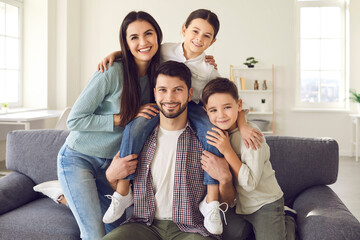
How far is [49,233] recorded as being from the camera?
6.17ft

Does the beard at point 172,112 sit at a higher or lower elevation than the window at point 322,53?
lower

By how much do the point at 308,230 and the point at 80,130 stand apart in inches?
46.0

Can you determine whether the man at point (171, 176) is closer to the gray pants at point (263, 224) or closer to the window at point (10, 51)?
the gray pants at point (263, 224)

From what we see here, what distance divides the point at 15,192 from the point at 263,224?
144 centimetres

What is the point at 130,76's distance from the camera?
1.79m

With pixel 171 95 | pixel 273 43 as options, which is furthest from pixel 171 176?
pixel 273 43

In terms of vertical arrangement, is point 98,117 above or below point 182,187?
above

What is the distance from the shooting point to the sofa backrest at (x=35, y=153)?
2.31 m

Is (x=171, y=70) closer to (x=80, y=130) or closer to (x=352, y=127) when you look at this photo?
(x=80, y=130)

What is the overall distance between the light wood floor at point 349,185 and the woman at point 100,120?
2547mm

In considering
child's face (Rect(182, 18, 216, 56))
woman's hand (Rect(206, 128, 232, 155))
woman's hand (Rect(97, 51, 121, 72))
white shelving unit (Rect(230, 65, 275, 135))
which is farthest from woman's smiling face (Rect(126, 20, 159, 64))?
white shelving unit (Rect(230, 65, 275, 135))

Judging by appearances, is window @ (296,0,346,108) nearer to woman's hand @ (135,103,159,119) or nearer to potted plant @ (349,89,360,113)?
potted plant @ (349,89,360,113)

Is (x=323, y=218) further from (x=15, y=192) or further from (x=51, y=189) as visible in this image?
(x=15, y=192)

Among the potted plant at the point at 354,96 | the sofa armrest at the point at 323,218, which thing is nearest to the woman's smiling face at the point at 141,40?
the sofa armrest at the point at 323,218
